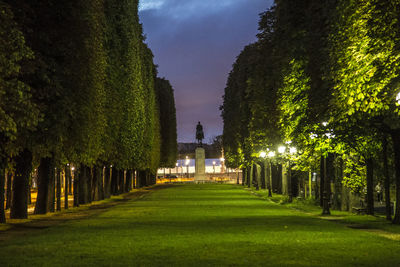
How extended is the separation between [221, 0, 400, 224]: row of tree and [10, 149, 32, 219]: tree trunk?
12658mm

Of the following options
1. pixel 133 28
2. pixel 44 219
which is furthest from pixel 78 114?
pixel 133 28

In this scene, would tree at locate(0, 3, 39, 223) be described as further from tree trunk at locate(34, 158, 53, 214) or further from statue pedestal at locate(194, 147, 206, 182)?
statue pedestal at locate(194, 147, 206, 182)

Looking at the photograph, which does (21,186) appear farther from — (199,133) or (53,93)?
(199,133)

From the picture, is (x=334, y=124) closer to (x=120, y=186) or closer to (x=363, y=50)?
(x=363, y=50)

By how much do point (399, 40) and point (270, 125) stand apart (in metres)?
30.2

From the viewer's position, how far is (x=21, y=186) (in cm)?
2830

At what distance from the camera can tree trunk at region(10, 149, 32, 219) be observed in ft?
92.2

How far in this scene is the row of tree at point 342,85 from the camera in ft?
56.0

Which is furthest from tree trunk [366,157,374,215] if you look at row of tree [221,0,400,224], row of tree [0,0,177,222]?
row of tree [0,0,177,222]

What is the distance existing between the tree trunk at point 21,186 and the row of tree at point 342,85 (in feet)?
41.5

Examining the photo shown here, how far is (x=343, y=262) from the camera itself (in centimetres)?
1255

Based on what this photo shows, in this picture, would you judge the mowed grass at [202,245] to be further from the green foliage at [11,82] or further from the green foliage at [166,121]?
the green foliage at [166,121]

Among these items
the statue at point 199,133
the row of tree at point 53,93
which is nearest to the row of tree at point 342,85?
the row of tree at point 53,93

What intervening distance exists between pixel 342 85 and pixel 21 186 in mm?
16692
